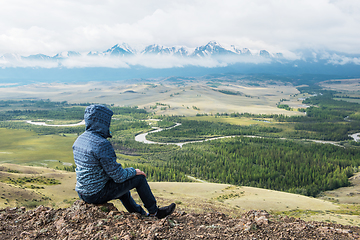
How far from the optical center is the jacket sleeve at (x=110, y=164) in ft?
22.5

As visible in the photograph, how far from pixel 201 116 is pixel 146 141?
64161mm

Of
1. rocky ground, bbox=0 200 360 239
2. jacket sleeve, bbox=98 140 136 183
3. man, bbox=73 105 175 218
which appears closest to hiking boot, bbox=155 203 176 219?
rocky ground, bbox=0 200 360 239

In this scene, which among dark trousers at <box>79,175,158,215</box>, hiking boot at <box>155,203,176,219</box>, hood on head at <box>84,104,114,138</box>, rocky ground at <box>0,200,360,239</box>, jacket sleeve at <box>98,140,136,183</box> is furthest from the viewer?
hiking boot at <box>155,203,176,219</box>

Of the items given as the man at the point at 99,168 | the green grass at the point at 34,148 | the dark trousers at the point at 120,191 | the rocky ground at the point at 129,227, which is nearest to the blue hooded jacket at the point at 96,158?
the man at the point at 99,168

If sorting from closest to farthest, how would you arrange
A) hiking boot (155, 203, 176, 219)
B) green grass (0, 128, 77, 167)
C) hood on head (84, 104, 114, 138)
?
1. hood on head (84, 104, 114, 138)
2. hiking boot (155, 203, 176, 219)
3. green grass (0, 128, 77, 167)

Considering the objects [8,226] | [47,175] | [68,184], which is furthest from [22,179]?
[8,226]

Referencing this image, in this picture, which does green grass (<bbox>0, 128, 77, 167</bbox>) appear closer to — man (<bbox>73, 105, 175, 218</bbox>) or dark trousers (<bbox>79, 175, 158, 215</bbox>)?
dark trousers (<bbox>79, 175, 158, 215</bbox>)

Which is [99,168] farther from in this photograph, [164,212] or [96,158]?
[164,212]

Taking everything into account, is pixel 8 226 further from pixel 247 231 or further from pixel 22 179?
pixel 22 179

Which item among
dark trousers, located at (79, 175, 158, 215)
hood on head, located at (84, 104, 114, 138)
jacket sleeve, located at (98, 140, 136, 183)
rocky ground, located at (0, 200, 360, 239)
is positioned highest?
hood on head, located at (84, 104, 114, 138)

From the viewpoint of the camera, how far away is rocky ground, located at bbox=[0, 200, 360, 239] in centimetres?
700

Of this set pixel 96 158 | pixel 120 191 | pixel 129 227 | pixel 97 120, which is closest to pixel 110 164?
pixel 96 158

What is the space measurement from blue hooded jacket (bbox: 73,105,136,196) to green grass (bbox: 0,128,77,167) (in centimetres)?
6108

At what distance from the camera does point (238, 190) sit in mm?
31500
